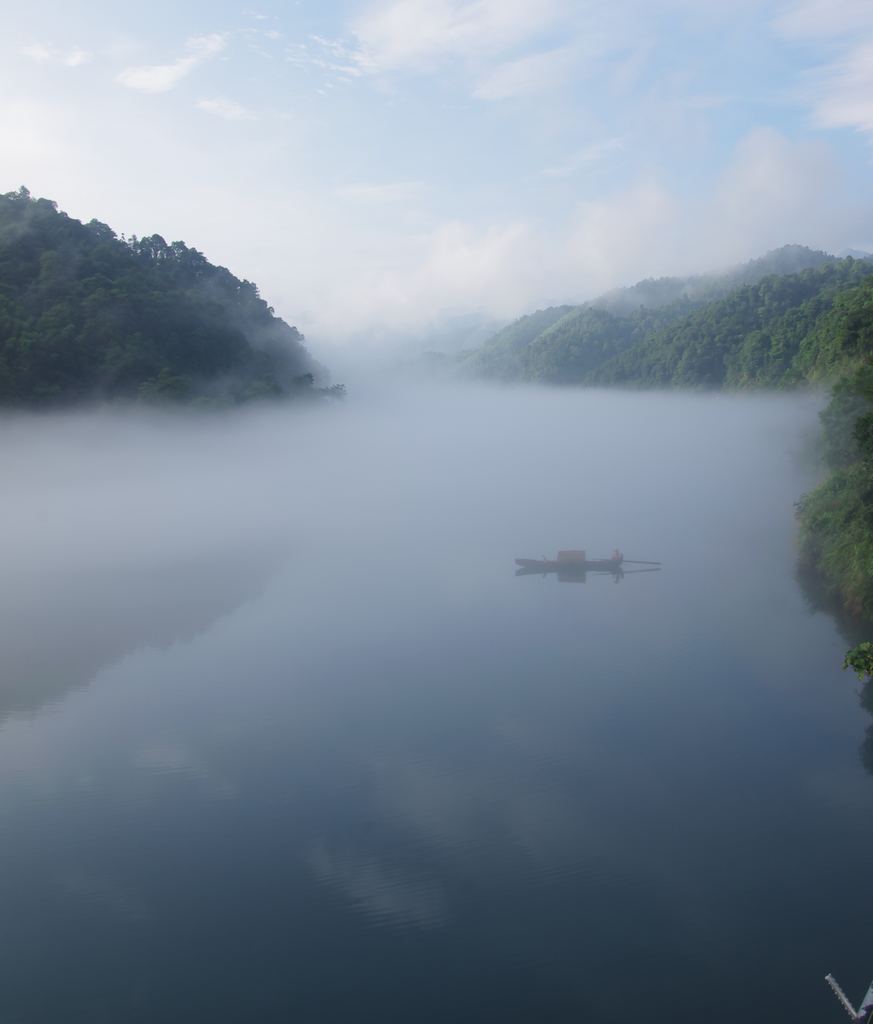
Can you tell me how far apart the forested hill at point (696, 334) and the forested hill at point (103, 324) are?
1650 cm

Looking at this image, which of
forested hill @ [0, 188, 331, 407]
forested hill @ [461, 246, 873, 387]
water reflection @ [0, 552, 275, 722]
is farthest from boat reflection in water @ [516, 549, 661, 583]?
forested hill @ [0, 188, 331, 407]

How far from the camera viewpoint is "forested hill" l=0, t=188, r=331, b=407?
1942 cm

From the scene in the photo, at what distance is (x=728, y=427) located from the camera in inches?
1028

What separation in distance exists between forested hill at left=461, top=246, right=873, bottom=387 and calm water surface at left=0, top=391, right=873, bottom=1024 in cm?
1079

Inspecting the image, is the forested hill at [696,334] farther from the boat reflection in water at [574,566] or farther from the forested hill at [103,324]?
the forested hill at [103,324]

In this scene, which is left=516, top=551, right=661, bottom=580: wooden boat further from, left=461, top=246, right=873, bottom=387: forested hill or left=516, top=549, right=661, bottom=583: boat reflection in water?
left=461, top=246, right=873, bottom=387: forested hill

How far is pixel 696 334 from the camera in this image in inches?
1378

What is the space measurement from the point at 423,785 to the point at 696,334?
31.9 metres

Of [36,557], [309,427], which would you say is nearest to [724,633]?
[36,557]

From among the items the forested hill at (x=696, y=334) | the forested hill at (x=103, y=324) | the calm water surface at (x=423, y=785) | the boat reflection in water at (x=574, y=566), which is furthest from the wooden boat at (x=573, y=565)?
the forested hill at (x=103, y=324)

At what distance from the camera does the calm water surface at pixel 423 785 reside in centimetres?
472

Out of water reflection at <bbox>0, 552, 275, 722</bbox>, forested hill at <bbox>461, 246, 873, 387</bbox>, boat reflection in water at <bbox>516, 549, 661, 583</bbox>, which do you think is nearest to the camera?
water reflection at <bbox>0, 552, 275, 722</bbox>

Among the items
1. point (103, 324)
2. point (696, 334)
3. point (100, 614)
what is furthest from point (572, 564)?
point (696, 334)

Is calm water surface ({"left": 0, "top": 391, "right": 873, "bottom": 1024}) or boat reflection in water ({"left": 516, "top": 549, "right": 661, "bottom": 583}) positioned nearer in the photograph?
calm water surface ({"left": 0, "top": 391, "right": 873, "bottom": 1024})
